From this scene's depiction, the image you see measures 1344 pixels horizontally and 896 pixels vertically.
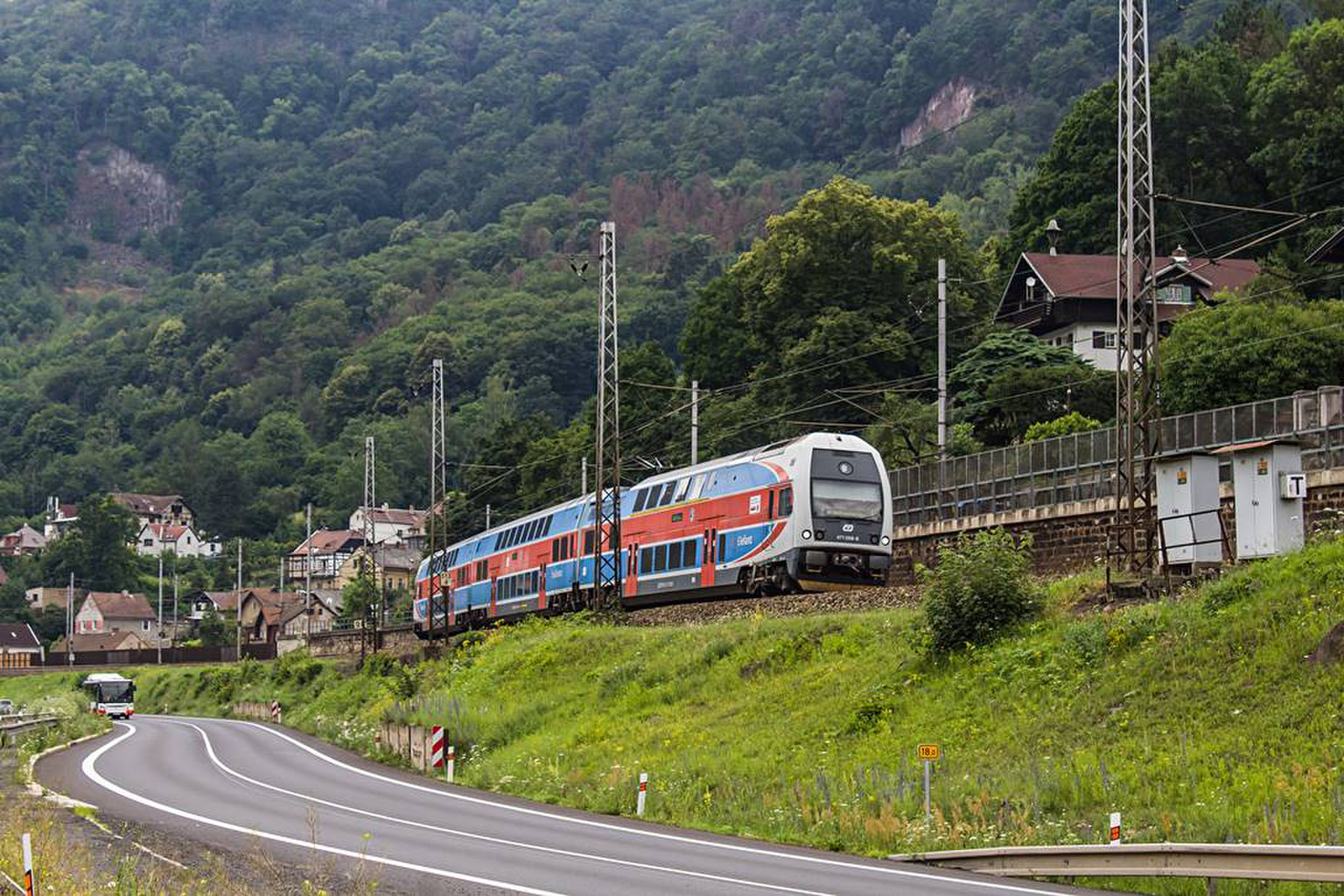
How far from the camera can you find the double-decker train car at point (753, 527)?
143 ft

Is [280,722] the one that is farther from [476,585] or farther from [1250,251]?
[1250,251]

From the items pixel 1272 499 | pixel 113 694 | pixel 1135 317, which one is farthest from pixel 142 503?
pixel 1272 499

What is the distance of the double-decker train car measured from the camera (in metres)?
43.7

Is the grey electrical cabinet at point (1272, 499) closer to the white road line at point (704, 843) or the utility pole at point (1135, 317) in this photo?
the utility pole at point (1135, 317)

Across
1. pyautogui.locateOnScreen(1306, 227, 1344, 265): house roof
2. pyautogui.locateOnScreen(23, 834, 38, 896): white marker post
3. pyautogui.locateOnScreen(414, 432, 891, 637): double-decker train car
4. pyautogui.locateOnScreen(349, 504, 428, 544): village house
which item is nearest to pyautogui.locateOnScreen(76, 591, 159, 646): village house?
pyautogui.locateOnScreen(349, 504, 428, 544): village house

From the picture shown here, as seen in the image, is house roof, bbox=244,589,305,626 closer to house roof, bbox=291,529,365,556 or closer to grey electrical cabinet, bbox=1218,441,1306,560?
house roof, bbox=291,529,365,556

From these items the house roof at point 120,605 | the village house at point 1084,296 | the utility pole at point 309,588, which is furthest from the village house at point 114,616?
the village house at point 1084,296

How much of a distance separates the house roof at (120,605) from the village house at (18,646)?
6.45 meters

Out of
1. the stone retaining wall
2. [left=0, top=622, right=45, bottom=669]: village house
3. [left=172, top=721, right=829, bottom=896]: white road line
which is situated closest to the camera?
[left=172, top=721, right=829, bottom=896]: white road line

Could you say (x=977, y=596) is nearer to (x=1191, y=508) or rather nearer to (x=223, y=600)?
(x=1191, y=508)

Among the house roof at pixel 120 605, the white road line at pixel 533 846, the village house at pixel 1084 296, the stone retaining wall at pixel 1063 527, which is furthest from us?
the house roof at pixel 120 605

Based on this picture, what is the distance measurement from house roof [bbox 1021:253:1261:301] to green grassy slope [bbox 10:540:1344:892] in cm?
4158

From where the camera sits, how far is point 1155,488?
1270 inches

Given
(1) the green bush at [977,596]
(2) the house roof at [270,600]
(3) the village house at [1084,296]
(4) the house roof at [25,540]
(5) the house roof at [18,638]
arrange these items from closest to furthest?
(1) the green bush at [977,596] < (3) the village house at [1084,296] < (2) the house roof at [270,600] < (5) the house roof at [18,638] < (4) the house roof at [25,540]
